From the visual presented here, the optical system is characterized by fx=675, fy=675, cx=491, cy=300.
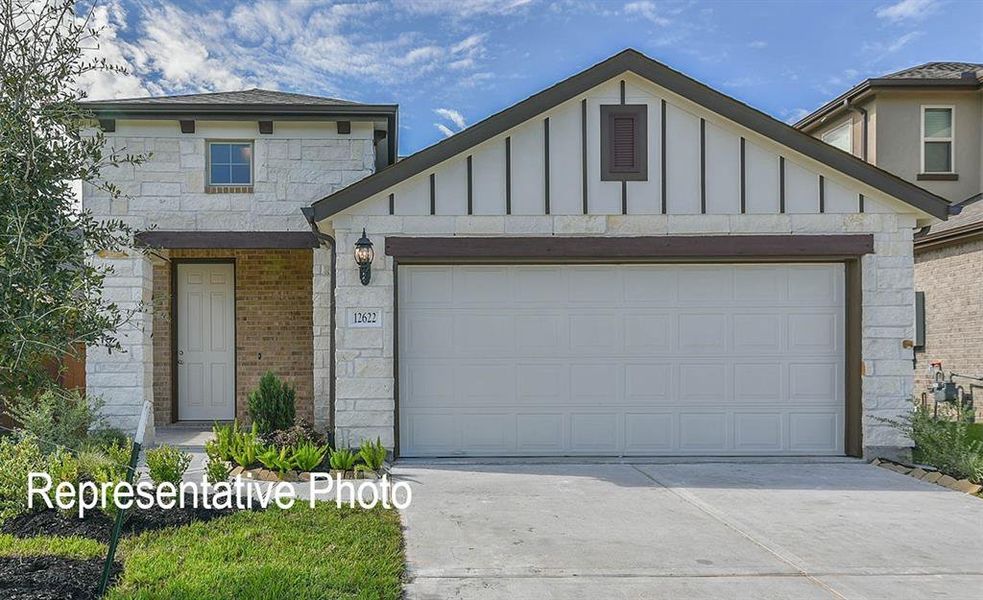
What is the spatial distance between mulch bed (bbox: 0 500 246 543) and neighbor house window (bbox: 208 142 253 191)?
16.9ft

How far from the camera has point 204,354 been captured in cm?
1061

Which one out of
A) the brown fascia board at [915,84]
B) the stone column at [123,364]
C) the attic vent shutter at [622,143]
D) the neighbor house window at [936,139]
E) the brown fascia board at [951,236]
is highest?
the brown fascia board at [915,84]

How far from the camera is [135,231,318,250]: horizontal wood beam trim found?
30.0ft

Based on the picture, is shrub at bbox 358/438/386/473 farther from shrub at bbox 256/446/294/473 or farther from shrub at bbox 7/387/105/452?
shrub at bbox 7/387/105/452

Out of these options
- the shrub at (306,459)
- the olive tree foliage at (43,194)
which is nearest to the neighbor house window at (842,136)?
the shrub at (306,459)

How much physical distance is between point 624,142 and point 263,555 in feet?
18.9

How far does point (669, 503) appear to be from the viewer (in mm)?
6203

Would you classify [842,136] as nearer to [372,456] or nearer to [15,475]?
[372,456]

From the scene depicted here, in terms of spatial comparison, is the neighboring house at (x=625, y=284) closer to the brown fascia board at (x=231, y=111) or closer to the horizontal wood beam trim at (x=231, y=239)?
the horizontal wood beam trim at (x=231, y=239)

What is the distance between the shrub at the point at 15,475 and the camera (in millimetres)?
5098

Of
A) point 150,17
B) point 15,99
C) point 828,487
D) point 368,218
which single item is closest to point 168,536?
point 15,99

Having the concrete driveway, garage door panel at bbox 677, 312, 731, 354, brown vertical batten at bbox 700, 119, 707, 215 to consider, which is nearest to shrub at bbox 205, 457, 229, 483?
the concrete driveway

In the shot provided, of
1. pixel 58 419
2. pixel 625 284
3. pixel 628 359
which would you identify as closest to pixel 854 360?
pixel 628 359

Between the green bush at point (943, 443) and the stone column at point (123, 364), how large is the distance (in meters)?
9.38
